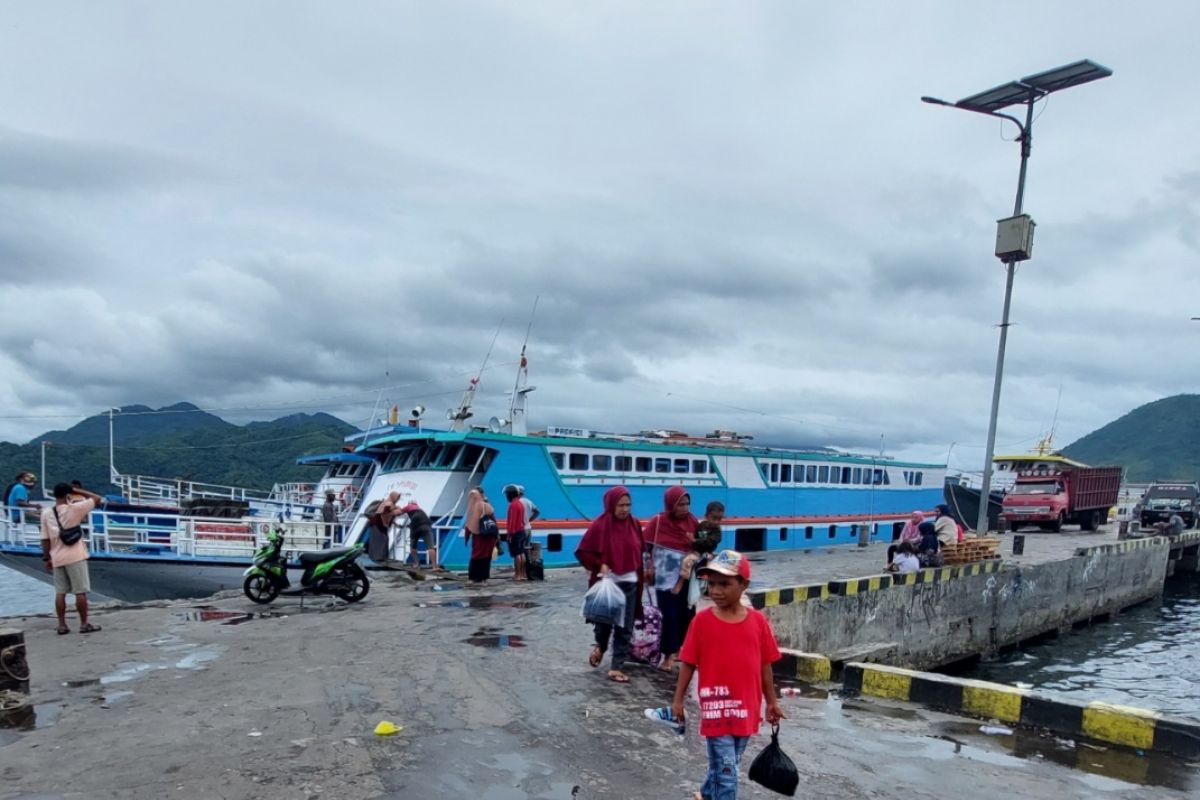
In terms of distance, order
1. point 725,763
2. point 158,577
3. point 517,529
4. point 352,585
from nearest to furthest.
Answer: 1. point 725,763
2. point 352,585
3. point 517,529
4. point 158,577

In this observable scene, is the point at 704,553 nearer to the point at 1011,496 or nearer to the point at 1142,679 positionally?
the point at 1142,679

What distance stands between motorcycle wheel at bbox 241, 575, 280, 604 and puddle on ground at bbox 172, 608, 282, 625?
0.47 m

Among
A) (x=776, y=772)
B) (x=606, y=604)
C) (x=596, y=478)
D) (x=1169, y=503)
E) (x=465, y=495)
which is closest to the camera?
(x=776, y=772)

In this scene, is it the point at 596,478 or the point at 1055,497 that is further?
the point at 1055,497

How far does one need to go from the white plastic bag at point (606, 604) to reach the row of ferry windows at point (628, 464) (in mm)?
12354

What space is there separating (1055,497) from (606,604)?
1140 inches

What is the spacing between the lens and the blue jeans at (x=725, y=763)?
3.55 metres

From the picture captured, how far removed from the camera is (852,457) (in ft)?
94.7

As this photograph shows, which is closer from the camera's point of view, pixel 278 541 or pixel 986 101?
pixel 278 541

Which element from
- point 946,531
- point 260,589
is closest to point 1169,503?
point 946,531

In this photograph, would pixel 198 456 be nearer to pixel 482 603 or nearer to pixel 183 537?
pixel 183 537

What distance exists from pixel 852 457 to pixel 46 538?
25.8 m

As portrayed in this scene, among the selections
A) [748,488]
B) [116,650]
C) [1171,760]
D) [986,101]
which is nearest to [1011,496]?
[748,488]

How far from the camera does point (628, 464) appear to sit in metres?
20.8
